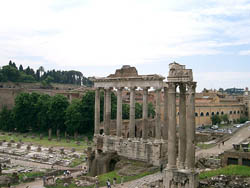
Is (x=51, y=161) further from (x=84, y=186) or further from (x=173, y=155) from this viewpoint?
(x=173, y=155)

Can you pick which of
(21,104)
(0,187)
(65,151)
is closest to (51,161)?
(65,151)

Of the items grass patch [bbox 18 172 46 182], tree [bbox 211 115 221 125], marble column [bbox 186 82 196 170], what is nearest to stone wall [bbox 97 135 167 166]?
grass patch [bbox 18 172 46 182]

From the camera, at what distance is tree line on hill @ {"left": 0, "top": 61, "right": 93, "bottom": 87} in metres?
109

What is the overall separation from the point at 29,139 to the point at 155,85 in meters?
34.6

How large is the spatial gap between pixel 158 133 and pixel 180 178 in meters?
10.9

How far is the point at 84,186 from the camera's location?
25.5m

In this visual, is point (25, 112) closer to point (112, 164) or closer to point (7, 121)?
point (7, 121)

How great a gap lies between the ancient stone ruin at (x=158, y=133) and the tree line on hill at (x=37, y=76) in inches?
3232

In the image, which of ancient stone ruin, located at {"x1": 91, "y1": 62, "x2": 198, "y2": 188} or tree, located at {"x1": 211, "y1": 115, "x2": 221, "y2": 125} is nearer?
ancient stone ruin, located at {"x1": 91, "y1": 62, "x2": 198, "y2": 188}

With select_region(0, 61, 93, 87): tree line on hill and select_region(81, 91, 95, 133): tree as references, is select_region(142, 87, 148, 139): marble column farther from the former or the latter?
select_region(0, 61, 93, 87): tree line on hill

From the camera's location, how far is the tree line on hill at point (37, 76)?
4277 inches

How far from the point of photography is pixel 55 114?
60656 mm

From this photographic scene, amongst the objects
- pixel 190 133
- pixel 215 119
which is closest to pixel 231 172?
pixel 190 133

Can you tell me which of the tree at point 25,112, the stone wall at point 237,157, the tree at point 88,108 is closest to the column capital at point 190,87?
the stone wall at point 237,157
